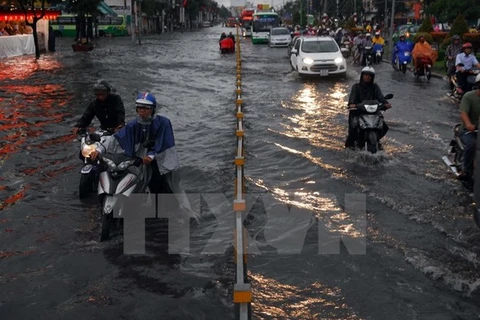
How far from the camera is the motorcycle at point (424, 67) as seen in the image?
2193 cm

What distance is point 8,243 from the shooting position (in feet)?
23.0

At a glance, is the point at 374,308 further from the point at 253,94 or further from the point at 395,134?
the point at 253,94

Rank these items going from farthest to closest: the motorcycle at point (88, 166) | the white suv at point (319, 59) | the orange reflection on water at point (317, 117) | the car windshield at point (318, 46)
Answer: the car windshield at point (318, 46) → the white suv at point (319, 59) → the orange reflection on water at point (317, 117) → the motorcycle at point (88, 166)

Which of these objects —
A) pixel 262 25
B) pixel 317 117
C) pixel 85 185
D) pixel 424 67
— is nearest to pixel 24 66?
pixel 424 67

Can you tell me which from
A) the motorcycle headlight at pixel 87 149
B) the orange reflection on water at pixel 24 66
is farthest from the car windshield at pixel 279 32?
the motorcycle headlight at pixel 87 149

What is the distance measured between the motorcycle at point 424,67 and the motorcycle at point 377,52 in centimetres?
718

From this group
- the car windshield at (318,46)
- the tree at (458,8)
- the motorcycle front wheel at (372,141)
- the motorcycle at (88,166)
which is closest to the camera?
the motorcycle at (88,166)

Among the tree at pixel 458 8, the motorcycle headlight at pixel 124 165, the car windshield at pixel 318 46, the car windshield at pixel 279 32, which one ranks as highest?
the tree at pixel 458 8

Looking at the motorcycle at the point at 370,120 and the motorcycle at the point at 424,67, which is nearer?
the motorcycle at the point at 370,120

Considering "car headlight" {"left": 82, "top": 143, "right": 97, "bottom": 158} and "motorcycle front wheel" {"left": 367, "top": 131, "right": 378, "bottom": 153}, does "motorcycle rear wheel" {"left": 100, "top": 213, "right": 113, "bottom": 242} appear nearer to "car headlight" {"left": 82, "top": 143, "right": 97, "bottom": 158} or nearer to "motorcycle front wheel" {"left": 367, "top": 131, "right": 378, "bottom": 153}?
"car headlight" {"left": 82, "top": 143, "right": 97, "bottom": 158}

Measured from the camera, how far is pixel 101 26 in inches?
2766

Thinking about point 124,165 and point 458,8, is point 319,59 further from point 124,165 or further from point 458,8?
point 458,8

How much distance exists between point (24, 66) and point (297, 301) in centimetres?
2702

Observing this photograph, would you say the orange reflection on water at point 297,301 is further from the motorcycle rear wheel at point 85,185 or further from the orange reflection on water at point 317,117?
the orange reflection on water at point 317,117
